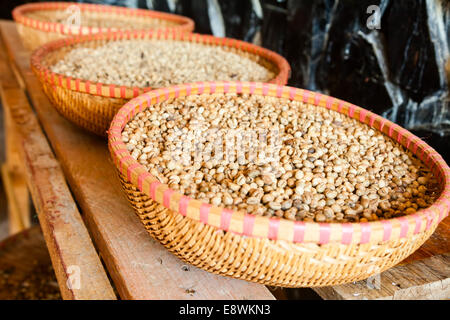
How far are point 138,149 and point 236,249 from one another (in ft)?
1.21

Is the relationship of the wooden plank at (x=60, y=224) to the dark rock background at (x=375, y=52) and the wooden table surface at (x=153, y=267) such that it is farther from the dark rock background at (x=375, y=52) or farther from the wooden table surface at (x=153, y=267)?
the dark rock background at (x=375, y=52)

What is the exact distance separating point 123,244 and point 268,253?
396 millimetres

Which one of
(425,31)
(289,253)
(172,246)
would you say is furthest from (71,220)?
(425,31)

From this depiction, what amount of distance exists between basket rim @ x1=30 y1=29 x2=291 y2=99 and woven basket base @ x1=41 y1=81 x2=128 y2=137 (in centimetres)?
2

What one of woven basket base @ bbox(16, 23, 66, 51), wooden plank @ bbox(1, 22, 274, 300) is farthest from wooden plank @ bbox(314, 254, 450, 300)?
woven basket base @ bbox(16, 23, 66, 51)

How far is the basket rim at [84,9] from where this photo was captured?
1983mm

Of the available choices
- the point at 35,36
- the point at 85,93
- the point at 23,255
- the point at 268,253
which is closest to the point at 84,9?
the point at 35,36

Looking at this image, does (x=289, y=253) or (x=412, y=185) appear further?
(x=412, y=185)

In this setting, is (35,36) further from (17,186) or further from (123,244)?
(123,244)

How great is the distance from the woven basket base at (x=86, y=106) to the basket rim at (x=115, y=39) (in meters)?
0.02

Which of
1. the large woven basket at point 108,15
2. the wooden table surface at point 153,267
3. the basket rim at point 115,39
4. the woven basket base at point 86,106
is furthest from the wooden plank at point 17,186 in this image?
the wooden table surface at point 153,267

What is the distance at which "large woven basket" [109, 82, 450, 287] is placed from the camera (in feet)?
2.31

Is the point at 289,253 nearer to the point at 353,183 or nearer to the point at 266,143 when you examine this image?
the point at 353,183
